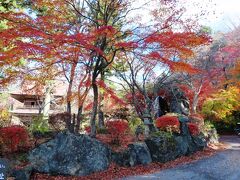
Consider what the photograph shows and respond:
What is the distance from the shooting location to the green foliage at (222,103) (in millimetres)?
20609

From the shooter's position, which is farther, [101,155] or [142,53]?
[142,53]

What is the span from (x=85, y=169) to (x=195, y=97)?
12862 mm

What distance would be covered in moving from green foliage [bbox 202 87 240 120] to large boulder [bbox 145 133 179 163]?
9.95 meters

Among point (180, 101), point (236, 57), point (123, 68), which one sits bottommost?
point (180, 101)

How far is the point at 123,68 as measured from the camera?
1636cm

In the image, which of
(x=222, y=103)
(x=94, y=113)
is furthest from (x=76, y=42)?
(x=222, y=103)

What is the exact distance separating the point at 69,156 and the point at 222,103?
1522cm

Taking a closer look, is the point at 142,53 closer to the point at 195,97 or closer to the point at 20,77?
the point at 20,77

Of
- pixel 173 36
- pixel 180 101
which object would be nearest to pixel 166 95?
pixel 180 101

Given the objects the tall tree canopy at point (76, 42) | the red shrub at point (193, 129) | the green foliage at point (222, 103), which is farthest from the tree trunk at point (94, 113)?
the green foliage at point (222, 103)

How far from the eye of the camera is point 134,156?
10.4 m

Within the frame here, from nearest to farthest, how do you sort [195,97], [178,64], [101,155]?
[101,155] < [178,64] < [195,97]

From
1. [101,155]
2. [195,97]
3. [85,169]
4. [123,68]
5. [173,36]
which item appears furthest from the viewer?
[195,97]

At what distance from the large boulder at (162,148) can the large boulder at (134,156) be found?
1.03 ft
